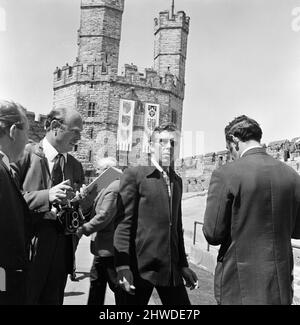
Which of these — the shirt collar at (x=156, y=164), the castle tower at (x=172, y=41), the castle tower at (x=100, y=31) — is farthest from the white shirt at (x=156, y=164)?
the castle tower at (x=172, y=41)

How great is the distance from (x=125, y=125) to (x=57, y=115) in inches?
1420

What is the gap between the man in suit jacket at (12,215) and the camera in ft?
6.24

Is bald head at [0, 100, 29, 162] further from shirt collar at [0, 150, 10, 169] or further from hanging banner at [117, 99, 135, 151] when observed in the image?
hanging banner at [117, 99, 135, 151]

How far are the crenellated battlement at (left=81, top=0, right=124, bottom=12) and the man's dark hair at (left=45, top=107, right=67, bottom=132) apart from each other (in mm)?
40608

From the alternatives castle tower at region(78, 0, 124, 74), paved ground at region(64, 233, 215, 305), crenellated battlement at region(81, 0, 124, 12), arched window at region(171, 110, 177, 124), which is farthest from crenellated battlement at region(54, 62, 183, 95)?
paved ground at region(64, 233, 215, 305)

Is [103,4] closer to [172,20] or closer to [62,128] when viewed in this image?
[172,20]

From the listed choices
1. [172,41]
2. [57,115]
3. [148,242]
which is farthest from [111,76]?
[148,242]

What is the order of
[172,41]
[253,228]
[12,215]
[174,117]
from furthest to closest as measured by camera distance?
[172,41], [174,117], [253,228], [12,215]

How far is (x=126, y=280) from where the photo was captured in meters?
2.53

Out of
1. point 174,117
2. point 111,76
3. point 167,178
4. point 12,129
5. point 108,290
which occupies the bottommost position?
point 108,290

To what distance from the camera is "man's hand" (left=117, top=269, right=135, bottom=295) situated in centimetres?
252

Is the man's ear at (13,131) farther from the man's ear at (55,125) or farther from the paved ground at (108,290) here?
the paved ground at (108,290)

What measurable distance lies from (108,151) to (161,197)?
35.8 m

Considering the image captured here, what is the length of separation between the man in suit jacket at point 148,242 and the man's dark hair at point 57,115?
58cm
